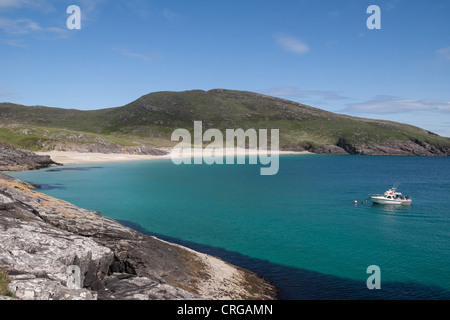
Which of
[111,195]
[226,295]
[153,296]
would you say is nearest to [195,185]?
[111,195]

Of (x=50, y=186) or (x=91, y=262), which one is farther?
(x=50, y=186)

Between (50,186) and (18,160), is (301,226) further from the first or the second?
(18,160)

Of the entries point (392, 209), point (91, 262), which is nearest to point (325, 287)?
point (91, 262)

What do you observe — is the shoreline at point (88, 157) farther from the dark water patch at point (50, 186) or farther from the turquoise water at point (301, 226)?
the dark water patch at point (50, 186)

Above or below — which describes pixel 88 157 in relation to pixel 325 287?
above

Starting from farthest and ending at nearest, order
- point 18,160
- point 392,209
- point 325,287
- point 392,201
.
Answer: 1. point 18,160
2. point 392,201
3. point 392,209
4. point 325,287

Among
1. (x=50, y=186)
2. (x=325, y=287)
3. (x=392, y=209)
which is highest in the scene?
(x=50, y=186)
